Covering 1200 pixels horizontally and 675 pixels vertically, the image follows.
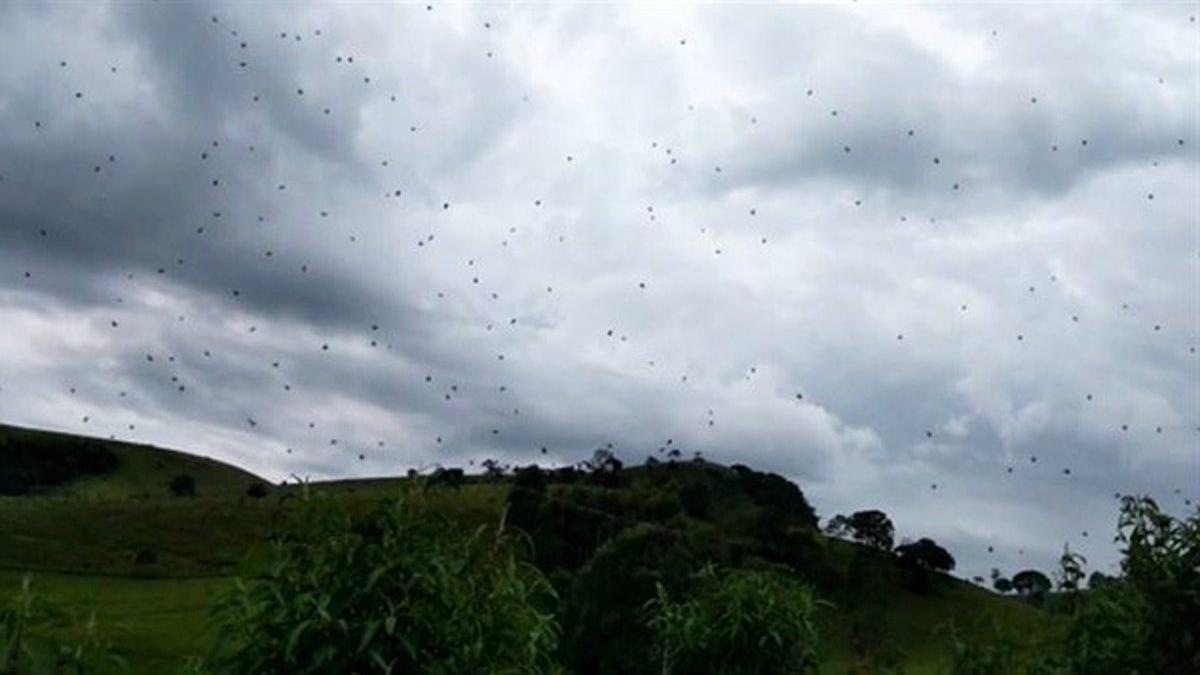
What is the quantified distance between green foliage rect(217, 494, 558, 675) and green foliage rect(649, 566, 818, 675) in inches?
458

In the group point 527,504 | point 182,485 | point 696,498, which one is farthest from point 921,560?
point 182,485

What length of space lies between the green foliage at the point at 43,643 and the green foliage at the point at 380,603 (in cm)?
143

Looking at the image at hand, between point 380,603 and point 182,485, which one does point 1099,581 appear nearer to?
point 380,603

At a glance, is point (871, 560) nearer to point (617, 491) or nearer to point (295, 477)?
point (617, 491)

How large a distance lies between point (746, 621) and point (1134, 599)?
6.11 metres

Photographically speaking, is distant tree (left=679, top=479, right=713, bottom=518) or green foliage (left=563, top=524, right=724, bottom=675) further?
distant tree (left=679, top=479, right=713, bottom=518)

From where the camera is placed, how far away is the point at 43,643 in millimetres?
5281

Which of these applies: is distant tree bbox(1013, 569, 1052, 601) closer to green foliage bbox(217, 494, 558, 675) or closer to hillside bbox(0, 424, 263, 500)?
green foliage bbox(217, 494, 558, 675)

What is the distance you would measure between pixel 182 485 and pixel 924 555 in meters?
94.3

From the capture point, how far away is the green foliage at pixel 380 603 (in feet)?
22.9

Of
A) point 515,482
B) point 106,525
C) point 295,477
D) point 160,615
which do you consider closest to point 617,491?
point 515,482

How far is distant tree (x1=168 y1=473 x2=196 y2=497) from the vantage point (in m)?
164

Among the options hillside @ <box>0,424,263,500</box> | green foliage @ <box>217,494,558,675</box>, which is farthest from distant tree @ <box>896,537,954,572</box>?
green foliage @ <box>217,494,558,675</box>

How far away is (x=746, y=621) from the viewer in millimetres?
19250
